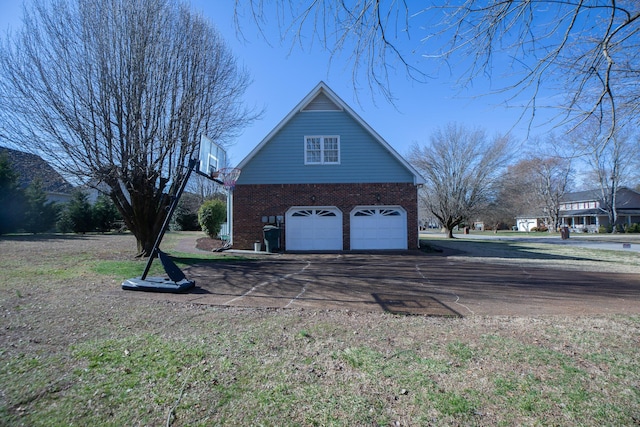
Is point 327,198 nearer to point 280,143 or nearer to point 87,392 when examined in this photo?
point 280,143

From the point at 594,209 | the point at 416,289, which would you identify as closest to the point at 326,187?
the point at 416,289

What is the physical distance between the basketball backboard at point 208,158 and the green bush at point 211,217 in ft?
41.8

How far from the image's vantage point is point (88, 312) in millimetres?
5336

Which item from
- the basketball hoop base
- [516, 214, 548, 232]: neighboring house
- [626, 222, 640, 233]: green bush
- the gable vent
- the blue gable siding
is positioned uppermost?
the gable vent

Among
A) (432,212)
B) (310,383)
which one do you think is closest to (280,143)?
(310,383)

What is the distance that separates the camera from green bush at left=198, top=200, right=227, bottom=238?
72.6 ft

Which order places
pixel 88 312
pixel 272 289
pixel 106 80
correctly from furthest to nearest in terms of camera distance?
pixel 106 80 < pixel 272 289 < pixel 88 312

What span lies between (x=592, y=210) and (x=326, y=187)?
55.3 metres

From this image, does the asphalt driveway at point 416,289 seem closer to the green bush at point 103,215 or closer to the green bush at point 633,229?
the green bush at point 103,215

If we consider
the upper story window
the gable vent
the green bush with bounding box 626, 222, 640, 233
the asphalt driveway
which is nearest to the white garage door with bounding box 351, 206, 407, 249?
the upper story window

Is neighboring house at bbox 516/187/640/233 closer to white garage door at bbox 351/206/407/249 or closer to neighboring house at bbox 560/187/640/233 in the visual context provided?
neighboring house at bbox 560/187/640/233

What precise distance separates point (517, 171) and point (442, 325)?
30.8 m

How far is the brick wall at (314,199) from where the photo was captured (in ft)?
52.4

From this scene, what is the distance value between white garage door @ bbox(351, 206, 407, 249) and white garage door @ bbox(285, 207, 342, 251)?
2.94 feet
